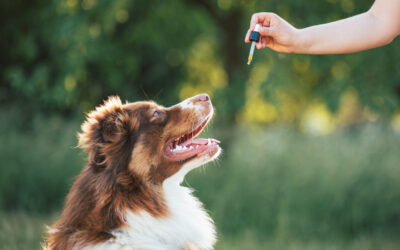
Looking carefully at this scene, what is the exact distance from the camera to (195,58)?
12883mm

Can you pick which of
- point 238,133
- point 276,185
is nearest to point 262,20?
point 276,185

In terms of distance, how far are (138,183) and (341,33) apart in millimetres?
1674

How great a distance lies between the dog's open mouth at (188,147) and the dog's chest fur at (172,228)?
0.21m

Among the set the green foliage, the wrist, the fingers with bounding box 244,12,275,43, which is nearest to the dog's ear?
the fingers with bounding box 244,12,275,43

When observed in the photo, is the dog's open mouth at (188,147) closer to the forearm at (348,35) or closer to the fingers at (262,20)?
the fingers at (262,20)

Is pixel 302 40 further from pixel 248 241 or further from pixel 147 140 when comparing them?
pixel 248 241

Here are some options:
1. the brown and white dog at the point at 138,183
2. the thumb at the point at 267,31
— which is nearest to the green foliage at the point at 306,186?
the brown and white dog at the point at 138,183

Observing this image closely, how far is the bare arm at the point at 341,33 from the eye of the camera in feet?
8.84

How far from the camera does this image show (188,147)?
3.46 metres

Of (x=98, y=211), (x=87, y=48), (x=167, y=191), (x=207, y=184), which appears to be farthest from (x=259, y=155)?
(x=98, y=211)

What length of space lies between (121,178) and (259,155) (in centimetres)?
480

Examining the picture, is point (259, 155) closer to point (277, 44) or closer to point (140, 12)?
point (140, 12)

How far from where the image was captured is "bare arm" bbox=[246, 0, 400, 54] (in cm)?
269

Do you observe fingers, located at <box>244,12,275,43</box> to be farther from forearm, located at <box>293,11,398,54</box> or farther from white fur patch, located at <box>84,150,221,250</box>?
white fur patch, located at <box>84,150,221,250</box>
